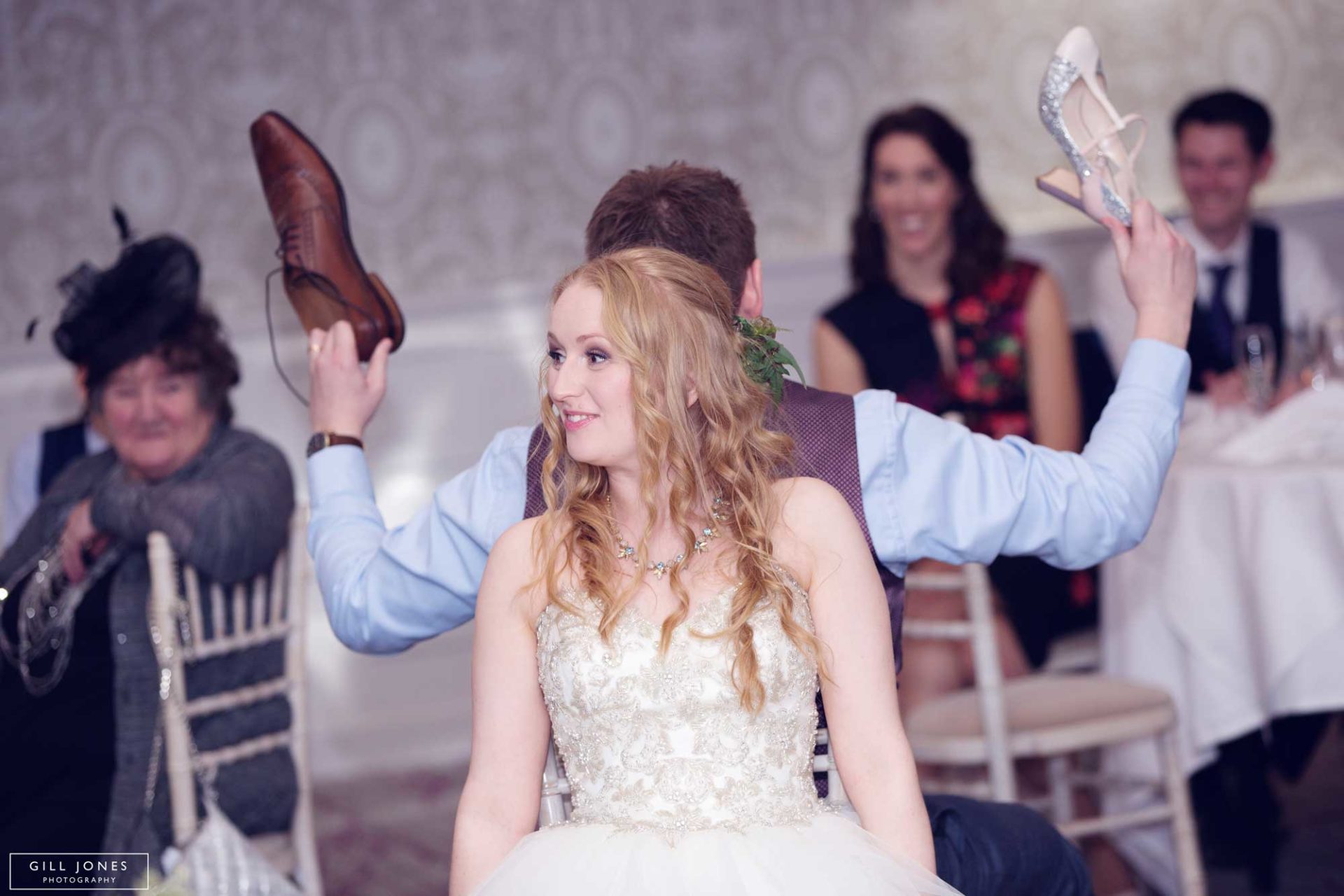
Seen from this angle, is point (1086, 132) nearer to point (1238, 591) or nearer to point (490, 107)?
point (1238, 591)

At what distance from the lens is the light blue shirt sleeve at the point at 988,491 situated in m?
1.73

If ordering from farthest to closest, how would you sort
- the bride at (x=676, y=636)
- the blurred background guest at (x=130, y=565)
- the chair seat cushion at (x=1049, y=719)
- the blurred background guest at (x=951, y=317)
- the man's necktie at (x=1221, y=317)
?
the man's necktie at (x=1221, y=317)
the blurred background guest at (x=951, y=317)
the chair seat cushion at (x=1049, y=719)
the blurred background guest at (x=130, y=565)
the bride at (x=676, y=636)

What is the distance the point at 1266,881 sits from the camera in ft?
10.5

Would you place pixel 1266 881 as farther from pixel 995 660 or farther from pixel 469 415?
pixel 469 415

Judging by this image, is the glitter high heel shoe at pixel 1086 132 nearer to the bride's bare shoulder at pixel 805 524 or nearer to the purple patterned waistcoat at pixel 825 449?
Answer: the purple patterned waistcoat at pixel 825 449

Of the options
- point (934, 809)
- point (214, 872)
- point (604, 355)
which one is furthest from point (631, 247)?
point (214, 872)

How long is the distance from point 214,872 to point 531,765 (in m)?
0.94

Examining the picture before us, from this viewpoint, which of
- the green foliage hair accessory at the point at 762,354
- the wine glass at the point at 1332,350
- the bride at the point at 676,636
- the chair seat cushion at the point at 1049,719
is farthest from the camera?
the wine glass at the point at 1332,350

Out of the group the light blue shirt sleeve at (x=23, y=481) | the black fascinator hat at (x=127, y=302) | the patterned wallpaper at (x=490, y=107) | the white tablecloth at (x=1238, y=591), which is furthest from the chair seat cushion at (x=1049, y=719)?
the patterned wallpaper at (x=490, y=107)

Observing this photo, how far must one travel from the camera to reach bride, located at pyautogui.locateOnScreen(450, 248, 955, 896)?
5.05 ft

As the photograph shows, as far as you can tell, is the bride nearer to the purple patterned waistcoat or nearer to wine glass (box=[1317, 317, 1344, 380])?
the purple patterned waistcoat

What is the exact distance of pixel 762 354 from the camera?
1.67 meters

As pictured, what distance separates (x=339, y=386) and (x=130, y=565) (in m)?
1.07

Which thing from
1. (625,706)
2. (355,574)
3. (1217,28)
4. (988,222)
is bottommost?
(625,706)
